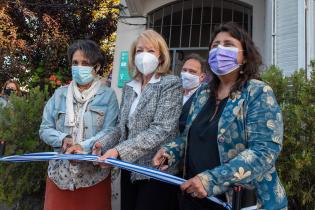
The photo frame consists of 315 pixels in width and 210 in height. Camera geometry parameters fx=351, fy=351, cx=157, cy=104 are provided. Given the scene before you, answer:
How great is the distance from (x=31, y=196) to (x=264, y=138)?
3.13 m

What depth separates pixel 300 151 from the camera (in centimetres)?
280

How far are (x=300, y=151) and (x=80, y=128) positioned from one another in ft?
5.69

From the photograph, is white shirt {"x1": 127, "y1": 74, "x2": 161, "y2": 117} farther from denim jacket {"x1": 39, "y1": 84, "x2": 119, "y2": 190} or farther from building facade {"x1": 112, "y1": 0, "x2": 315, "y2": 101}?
building facade {"x1": 112, "y1": 0, "x2": 315, "y2": 101}

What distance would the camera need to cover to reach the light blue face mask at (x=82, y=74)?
9.00ft

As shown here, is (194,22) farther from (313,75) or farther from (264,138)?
(264,138)

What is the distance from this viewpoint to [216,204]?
184 cm

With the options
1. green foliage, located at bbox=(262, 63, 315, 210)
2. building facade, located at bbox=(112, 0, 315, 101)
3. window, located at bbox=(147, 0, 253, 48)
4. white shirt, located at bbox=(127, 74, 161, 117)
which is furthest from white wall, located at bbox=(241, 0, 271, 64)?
white shirt, located at bbox=(127, 74, 161, 117)

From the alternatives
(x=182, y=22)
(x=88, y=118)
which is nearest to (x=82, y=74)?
(x=88, y=118)

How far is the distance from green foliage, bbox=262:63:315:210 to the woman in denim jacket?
55.0 inches

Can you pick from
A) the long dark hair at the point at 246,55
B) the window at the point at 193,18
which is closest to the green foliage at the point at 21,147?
the long dark hair at the point at 246,55

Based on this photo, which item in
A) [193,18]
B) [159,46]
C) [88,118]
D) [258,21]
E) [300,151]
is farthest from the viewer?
[193,18]

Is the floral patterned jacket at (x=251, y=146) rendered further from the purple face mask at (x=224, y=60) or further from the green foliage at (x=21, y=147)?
the green foliage at (x=21, y=147)

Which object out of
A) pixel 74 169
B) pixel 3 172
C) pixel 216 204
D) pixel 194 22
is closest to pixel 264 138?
pixel 216 204

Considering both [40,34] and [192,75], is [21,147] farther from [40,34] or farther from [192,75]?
[40,34]
